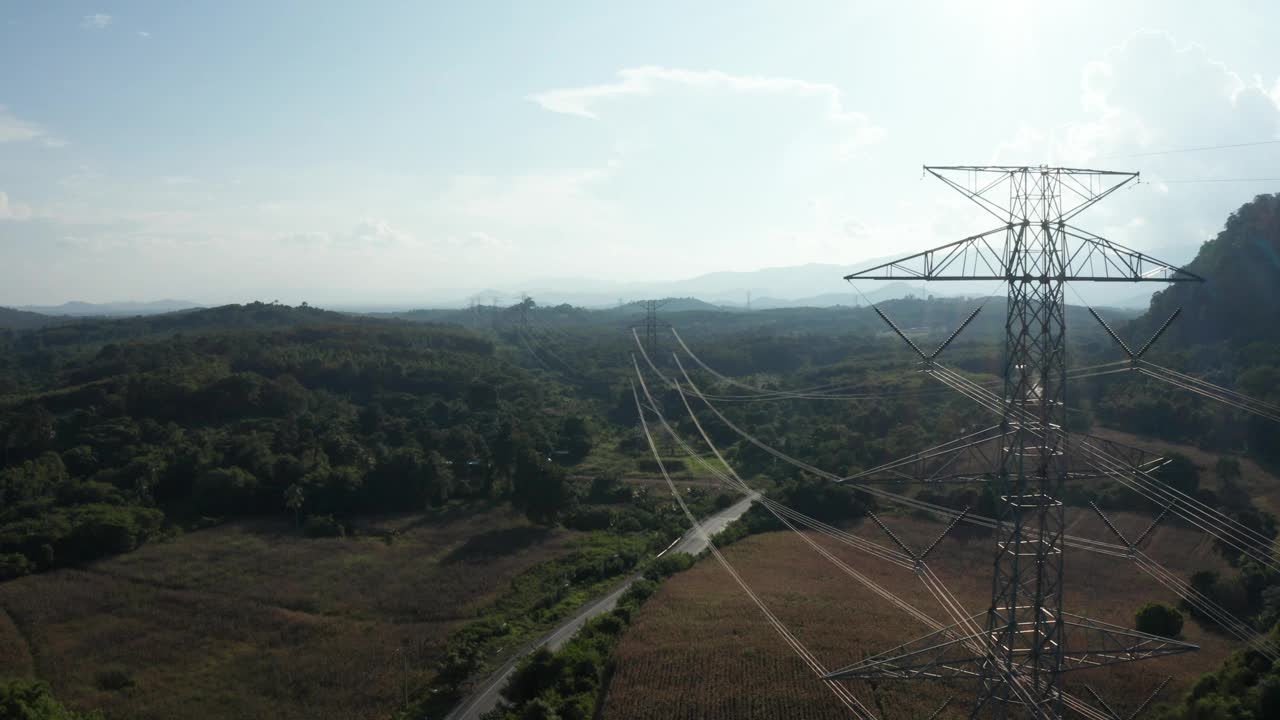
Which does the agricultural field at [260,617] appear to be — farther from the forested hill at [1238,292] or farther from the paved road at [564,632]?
the forested hill at [1238,292]

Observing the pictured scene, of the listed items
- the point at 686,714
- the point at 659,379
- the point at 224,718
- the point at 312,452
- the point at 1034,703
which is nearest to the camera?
the point at 1034,703

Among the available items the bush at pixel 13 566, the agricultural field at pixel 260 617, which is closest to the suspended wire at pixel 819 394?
the agricultural field at pixel 260 617

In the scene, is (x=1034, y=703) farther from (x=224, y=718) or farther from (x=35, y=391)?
(x=35, y=391)

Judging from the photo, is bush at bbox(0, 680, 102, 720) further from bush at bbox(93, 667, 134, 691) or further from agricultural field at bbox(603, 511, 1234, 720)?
agricultural field at bbox(603, 511, 1234, 720)

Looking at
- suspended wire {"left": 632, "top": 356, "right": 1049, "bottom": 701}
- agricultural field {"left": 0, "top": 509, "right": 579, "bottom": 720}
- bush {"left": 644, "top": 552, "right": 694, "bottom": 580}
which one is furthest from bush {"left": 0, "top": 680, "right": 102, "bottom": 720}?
suspended wire {"left": 632, "top": 356, "right": 1049, "bottom": 701}

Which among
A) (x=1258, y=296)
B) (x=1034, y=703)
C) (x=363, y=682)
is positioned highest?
(x=1258, y=296)

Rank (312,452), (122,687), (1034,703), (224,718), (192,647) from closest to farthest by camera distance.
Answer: (1034,703)
(224,718)
(122,687)
(192,647)
(312,452)

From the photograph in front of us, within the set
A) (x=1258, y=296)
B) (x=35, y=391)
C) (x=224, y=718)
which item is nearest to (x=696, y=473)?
(x=224, y=718)
